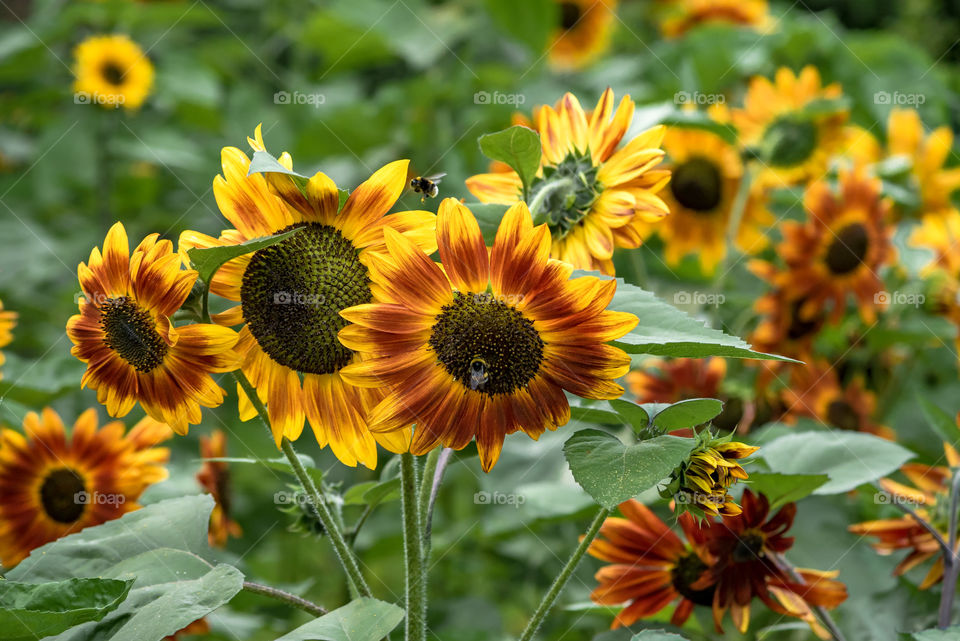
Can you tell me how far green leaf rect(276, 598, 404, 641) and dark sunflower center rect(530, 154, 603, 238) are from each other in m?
0.26

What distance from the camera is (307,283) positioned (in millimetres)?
467

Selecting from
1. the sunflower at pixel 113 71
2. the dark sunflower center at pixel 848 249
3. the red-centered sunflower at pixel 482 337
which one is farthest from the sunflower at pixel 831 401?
the sunflower at pixel 113 71

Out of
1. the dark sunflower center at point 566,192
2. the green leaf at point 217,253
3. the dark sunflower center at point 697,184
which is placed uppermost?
the dark sunflower center at point 697,184

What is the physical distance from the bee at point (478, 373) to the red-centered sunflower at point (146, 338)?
125mm

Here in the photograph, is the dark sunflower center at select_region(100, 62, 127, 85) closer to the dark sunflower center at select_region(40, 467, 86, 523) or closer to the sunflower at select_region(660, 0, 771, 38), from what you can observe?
the dark sunflower center at select_region(40, 467, 86, 523)

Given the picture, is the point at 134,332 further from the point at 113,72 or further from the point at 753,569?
the point at 113,72

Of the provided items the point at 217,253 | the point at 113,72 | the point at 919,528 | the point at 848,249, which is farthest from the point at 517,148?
the point at 113,72

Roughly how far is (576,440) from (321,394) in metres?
0.15

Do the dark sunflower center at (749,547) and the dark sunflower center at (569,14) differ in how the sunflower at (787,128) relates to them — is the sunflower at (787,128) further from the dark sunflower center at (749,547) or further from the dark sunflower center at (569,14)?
the dark sunflower center at (569,14)

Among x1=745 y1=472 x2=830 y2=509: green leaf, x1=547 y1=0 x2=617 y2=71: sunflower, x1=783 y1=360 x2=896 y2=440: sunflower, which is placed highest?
x1=547 y1=0 x2=617 y2=71: sunflower

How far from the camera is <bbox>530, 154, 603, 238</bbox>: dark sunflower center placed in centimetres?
58

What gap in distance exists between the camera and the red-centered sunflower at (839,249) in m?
1.04

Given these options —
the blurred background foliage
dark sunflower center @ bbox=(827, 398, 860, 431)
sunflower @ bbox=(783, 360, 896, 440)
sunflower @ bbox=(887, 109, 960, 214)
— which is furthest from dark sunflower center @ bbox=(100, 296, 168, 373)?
sunflower @ bbox=(887, 109, 960, 214)

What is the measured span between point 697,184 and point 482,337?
32.9 inches
